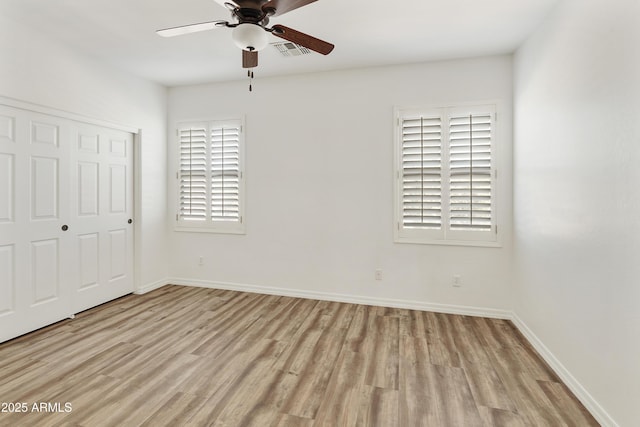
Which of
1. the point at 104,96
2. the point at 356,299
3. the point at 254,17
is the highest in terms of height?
the point at 104,96

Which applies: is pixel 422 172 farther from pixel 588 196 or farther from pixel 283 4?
pixel 283 4

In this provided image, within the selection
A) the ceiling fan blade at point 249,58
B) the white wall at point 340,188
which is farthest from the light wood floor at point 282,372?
the ceiling fan blade at point 249,58

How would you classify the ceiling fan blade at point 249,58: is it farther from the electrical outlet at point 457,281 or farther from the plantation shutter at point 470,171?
the electrical outlet at point 457,281

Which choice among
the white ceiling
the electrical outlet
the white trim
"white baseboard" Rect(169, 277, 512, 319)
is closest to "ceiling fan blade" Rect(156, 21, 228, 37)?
the white ceiling

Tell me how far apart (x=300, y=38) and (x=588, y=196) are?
2137 mm

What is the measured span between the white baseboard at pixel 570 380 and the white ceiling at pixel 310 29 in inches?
111

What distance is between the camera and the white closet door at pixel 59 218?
9.64ft

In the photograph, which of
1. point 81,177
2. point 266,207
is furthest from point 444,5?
point 81,177

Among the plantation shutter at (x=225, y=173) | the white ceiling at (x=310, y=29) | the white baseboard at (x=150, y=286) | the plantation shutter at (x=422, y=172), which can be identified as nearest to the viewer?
the white ceiling at (x=310, y=29)

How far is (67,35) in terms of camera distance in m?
3.16

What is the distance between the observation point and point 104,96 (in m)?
3.81

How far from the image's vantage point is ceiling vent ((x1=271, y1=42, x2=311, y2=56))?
326 centimetres

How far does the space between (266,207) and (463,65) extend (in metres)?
2.92

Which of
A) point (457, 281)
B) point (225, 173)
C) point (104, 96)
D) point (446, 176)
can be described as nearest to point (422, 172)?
point (446, 176)
